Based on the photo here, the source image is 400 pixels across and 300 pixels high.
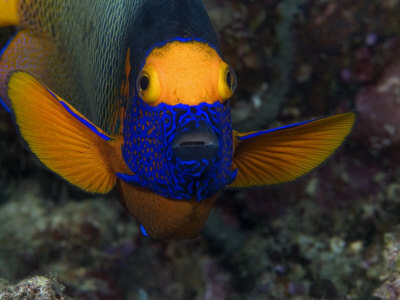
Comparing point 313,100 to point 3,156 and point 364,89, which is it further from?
point 3,156

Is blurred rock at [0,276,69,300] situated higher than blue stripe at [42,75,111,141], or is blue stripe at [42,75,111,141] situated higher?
blue stripe at [42,75,111,141]

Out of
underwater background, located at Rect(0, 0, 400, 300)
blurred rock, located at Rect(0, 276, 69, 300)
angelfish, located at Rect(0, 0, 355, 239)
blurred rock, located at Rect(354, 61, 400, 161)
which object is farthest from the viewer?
blurred rock, located at Rect(354, 61, 400, 161)

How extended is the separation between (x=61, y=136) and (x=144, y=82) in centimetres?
51

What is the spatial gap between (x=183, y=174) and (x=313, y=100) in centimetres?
299

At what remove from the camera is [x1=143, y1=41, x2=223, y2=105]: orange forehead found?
144 centimetres

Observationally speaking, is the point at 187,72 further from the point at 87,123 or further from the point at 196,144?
the point at 87,123

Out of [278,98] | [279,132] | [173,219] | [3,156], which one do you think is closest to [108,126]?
[173,219]

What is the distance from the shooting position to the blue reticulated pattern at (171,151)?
4.68 ft

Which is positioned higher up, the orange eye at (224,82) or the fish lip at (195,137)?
the orange eye at (224,82)

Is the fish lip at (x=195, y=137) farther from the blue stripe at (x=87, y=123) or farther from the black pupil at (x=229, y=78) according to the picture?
the blue stripe at (x=87, y=123)

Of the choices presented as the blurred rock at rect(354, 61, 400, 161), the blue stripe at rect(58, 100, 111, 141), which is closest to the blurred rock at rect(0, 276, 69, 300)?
the blue stripe at rect(58, 100, 111, 141)

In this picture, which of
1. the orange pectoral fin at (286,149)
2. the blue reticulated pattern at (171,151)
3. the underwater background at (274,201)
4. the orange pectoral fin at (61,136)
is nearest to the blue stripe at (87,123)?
→ the orange pectoral fin at (61,136)

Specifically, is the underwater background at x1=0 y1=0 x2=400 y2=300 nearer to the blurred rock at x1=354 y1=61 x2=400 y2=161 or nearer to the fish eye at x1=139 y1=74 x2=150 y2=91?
the blurred rock at x1=354 y1=61 x2=400 y2=161

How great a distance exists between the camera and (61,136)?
175 centimetres
